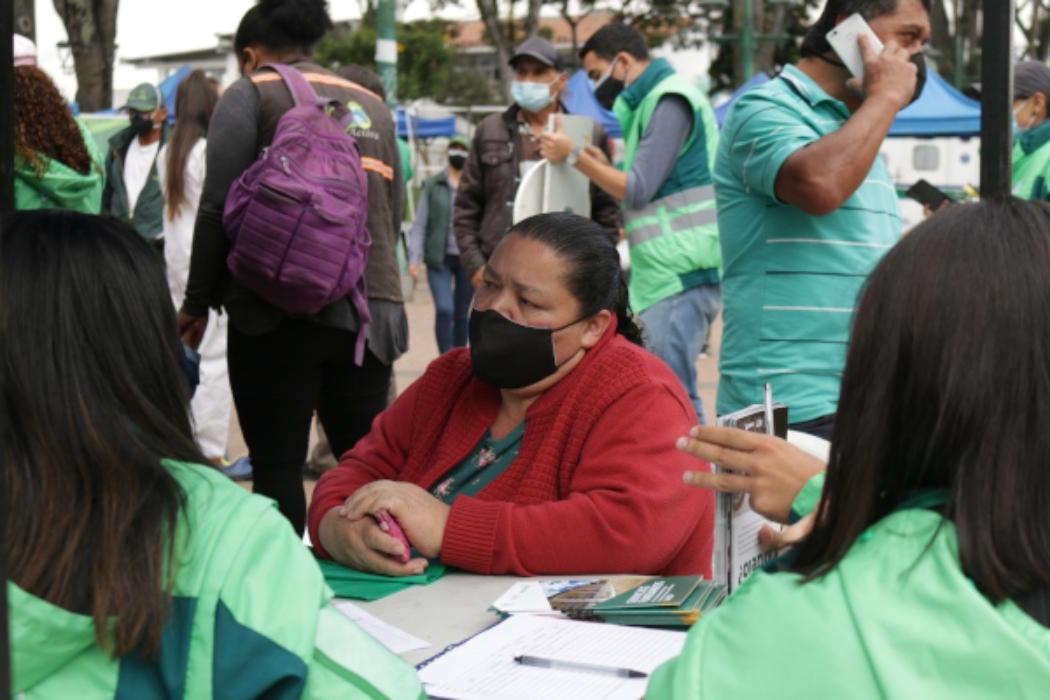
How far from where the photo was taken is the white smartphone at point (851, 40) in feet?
10.5

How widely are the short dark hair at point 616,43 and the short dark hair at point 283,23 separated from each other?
1849mm

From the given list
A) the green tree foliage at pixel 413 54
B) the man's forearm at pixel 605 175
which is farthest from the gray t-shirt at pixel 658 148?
the green tree foliage at pixel 413 54

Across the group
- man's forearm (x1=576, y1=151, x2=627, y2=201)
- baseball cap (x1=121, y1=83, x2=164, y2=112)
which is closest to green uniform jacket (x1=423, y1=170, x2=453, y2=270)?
baseball cap (x1=121, y1=83, x2=164, y2=112)

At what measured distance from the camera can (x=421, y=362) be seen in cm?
1132

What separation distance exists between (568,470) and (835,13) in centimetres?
140

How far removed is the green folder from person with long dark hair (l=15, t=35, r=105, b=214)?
7.13 ft

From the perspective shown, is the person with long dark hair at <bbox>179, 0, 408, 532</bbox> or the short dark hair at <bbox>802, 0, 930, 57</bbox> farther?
the person with long dark hair at <bbox>179, 0, 408, 532</bbox>

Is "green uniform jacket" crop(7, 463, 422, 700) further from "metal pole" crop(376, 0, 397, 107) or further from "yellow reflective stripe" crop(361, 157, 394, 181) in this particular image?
"metal pole" crop(376, 0, 397, 107)

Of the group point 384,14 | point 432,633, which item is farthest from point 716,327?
point 432,633

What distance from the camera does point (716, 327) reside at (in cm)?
1508

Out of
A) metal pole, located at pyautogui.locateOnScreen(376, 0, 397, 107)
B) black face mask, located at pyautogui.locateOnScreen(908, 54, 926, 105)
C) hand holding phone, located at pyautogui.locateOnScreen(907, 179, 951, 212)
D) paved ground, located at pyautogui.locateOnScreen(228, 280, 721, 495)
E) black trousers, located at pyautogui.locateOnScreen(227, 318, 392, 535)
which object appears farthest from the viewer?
metal pole, located at pyautogui.locateOnScreen(376, 0, 397, 107)

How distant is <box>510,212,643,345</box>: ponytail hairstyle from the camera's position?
288 centimetres

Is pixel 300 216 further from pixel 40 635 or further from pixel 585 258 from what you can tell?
pixel 40 635

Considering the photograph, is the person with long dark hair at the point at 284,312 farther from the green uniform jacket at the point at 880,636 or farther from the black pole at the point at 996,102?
the green uniform jacket at the point at 880,636
